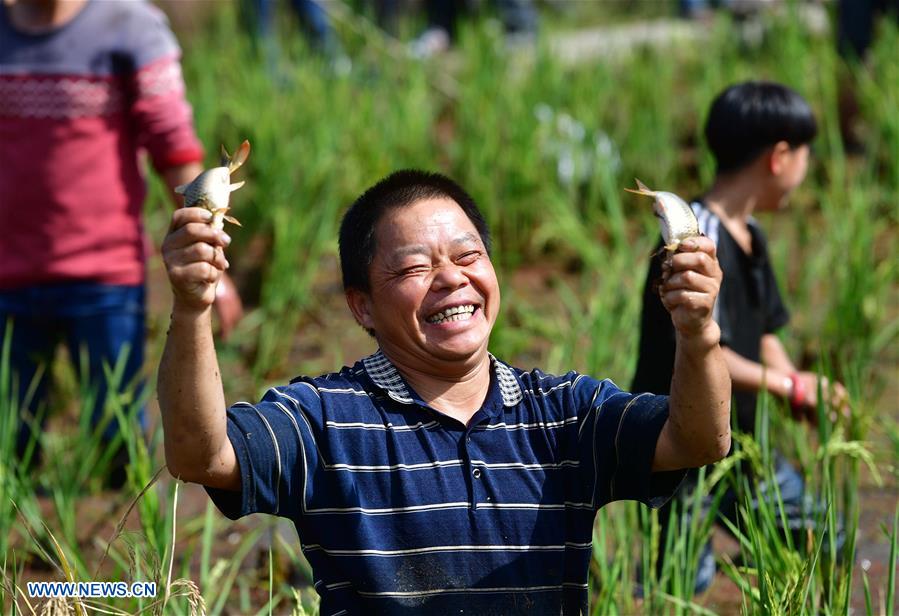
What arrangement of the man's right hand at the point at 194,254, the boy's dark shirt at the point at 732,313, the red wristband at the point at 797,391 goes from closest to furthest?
the man's right hand at the point at 194,254, the boy's dark shirt at the point at 732,313, the red wristband at the point at 797,391

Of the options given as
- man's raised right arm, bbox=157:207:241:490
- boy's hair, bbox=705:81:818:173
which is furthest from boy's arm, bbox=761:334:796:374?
man's raised right arm, bbox=157:207:241:490

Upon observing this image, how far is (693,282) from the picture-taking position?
146 cm

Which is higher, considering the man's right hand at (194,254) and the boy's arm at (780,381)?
the man's right hand at (194,254)

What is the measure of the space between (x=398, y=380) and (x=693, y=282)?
41 centimetres

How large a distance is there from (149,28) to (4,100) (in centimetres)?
35

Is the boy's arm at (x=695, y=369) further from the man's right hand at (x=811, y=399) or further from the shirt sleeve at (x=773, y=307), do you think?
the shirt sleeve at (x=773, y=307)

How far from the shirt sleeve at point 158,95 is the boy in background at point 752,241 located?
3.65 feet

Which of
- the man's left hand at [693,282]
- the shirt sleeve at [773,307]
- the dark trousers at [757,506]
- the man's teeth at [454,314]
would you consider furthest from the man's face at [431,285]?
the shirt sleeve at [773,307]

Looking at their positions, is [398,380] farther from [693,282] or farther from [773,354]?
[773,354]

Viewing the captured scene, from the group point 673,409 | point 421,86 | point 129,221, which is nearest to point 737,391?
point 673,409

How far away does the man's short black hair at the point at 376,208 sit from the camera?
1721mm

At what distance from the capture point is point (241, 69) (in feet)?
16.9

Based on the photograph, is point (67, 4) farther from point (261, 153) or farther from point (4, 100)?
point (261, 153)

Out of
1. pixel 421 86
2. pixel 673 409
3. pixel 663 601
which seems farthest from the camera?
pixel 421 86
